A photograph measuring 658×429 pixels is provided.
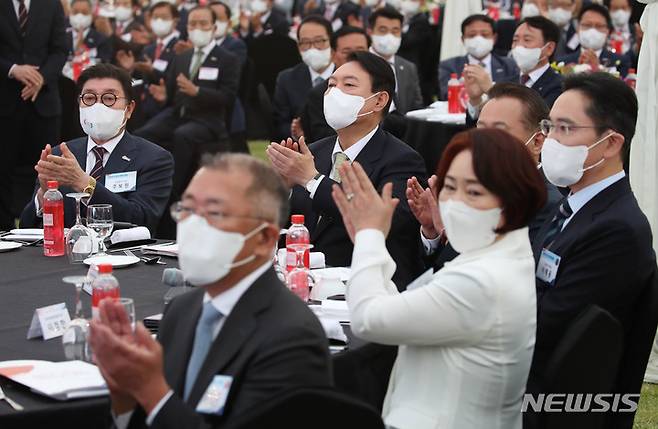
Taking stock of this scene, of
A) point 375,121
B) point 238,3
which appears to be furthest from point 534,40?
point 238,3

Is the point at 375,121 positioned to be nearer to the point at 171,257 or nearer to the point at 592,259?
the point at 171,257

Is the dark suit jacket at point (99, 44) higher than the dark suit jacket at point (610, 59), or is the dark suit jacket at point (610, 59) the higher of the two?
the dark suit jacket at point (610, 59)

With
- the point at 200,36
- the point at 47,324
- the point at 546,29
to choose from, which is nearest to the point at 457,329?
the point at 47,324

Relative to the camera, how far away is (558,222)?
362 cm

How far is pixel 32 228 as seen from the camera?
4.91 meters

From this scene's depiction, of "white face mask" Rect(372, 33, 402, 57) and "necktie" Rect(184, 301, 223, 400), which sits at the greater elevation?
"white face mask" Rect(372, 33, 402, 57)

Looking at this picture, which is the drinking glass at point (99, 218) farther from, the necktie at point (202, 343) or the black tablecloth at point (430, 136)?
the black tablecloth at point (430, 136)

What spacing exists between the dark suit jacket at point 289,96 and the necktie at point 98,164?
378 centimetres

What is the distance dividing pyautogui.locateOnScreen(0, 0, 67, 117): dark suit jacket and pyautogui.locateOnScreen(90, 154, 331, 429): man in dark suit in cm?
596

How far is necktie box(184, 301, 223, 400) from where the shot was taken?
2.51 meters

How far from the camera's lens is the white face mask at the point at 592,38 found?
1012cm

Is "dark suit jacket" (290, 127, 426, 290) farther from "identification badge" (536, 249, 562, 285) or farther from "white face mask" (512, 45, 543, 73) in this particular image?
"white face mask" (512, 45, 543, 73)

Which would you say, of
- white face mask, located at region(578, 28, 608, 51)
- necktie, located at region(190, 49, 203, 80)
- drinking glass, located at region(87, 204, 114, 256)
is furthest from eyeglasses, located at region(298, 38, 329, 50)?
drinking glass, located at region(87, 204, 114, 256)

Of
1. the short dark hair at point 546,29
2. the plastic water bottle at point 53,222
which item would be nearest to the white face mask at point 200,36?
the short dark hair at point 546,29
